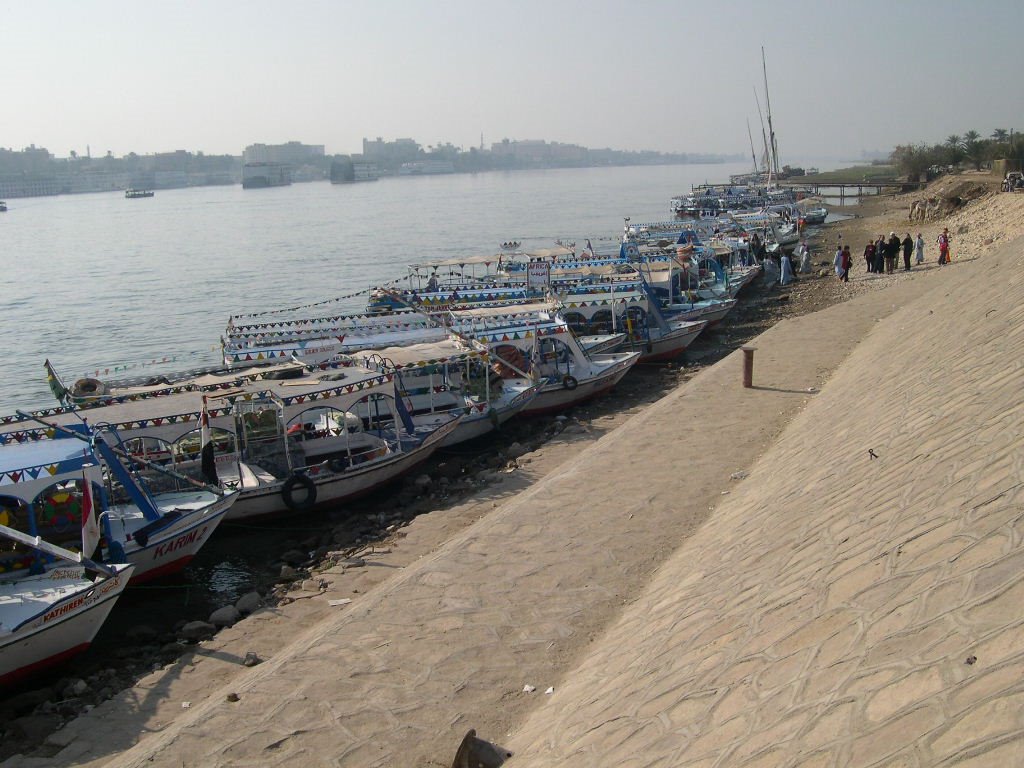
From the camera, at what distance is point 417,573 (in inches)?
456

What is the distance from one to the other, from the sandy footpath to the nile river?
13.9 meters

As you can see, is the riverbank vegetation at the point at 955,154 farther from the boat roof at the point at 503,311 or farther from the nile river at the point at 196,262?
the boat roof at the point at 503,311

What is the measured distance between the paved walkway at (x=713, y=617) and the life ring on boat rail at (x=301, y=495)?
4.46 meters

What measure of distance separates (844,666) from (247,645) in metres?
7.93

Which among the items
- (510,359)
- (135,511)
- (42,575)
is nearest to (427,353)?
(510,359)

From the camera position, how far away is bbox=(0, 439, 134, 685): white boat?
11133mm

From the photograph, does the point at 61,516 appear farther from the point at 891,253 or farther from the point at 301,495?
the point at 891,253

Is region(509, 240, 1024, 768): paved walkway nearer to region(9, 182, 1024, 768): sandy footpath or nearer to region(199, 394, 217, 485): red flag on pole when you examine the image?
region(9, 182, 1024, 768): sandy footpath

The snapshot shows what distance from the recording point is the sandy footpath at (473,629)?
8297 mm

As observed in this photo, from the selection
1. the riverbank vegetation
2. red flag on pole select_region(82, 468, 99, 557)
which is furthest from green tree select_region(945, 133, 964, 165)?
red flag on pole select_region(82, 468, 99, 557)

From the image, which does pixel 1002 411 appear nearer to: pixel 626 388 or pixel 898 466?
pixel 898 466

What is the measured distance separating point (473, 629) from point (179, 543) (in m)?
6.36

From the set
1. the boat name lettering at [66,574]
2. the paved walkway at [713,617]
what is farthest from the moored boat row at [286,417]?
the paved walkway at [713,617]

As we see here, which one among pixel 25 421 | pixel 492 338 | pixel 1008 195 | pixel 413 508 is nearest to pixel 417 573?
pixel 413 508
